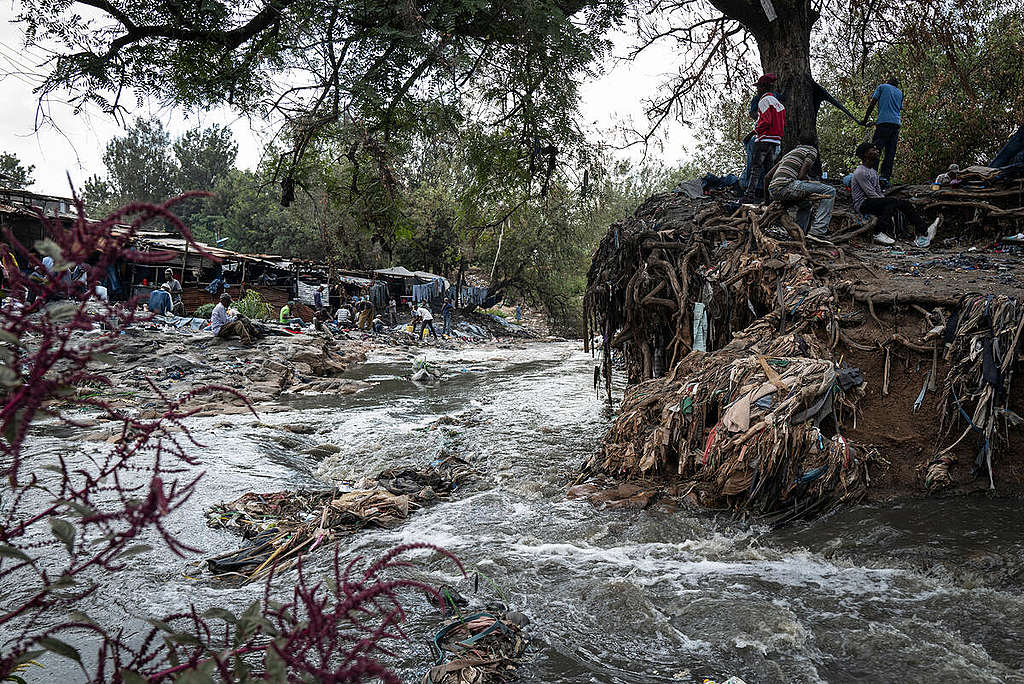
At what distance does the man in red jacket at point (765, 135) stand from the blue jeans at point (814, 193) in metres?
0.69

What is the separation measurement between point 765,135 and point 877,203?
1686mm

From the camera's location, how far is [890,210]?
26.8 ft

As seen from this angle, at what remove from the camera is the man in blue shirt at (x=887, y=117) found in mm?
8695

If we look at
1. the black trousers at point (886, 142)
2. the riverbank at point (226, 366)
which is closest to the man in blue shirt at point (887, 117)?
the black trousers at point (886, 142)

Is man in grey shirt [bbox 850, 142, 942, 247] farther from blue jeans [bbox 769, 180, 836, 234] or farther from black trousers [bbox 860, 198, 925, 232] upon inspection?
blue jeans [bbox 769, 180, 836, 234]

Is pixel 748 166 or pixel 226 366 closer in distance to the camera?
pixel 748 166

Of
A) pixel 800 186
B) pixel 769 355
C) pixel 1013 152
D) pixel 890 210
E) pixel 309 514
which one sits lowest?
pixel 309 514

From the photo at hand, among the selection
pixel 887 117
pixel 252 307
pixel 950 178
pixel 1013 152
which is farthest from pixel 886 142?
pixel 252 307

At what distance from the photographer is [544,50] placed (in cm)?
497

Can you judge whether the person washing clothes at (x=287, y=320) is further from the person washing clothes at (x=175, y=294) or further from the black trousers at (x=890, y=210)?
the black trousers at (x=890, y=210)

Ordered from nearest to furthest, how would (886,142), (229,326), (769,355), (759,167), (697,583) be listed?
1. (697,583)
2. (769,355)
3. (759,167)
4. (886,142)
5. (229,326)

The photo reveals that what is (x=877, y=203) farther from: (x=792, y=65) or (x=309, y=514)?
(x=309, y=514)

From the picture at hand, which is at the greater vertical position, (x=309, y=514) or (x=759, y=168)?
(x=759, y=168)

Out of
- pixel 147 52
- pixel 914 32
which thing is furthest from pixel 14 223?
pixel 914 32
